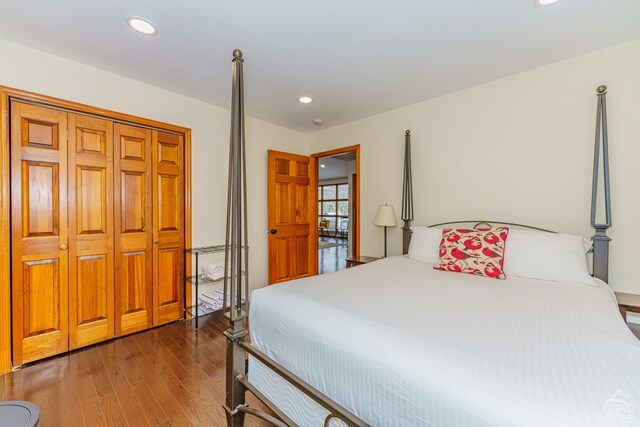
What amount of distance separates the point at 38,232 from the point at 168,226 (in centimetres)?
100

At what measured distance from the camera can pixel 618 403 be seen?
71cm

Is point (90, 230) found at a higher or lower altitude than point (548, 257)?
higher

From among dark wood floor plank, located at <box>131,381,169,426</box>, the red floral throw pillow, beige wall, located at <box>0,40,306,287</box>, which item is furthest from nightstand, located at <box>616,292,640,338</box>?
beige wall, located at <box>0,40,306,287</box>

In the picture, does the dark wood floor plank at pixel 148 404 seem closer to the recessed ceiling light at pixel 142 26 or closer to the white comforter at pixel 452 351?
the white comforter at pixel 452 351

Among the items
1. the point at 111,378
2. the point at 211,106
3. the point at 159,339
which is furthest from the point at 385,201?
the point at 111,378

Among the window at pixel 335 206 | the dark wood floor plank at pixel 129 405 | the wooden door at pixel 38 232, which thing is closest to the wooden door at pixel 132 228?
the wooden door at pixel 38 232

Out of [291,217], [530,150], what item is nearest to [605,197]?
[530,150]

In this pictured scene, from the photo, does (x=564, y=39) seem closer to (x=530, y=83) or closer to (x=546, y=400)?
(x=530, y=83)

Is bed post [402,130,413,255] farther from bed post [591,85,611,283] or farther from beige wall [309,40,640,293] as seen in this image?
bed post [591,85,611,283]

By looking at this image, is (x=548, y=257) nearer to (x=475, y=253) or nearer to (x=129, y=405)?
(x=475, y=253)

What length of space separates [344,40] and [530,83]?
177 centimetres

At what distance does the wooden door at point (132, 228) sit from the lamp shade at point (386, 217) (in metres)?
2.50

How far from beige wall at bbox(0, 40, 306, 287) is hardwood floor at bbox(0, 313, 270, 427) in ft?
4.16

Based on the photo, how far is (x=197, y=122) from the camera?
3334 millimetres
